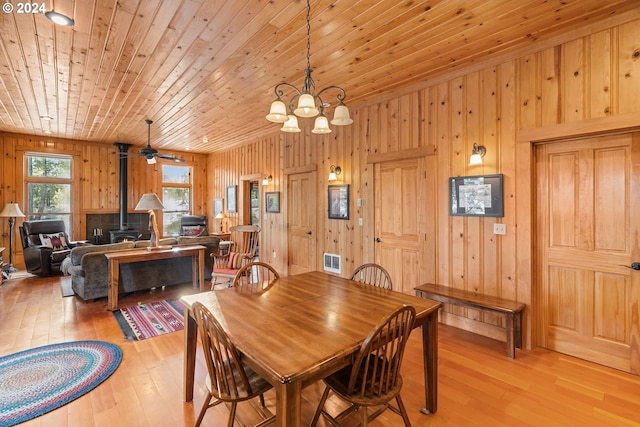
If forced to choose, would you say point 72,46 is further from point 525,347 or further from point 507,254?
point 525,347

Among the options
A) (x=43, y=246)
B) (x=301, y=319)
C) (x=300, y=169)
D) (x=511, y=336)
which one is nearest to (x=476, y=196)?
(x=511, y=336)

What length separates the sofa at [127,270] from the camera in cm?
414

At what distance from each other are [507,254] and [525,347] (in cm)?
93

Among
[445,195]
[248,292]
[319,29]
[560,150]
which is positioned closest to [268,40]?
[319,29]

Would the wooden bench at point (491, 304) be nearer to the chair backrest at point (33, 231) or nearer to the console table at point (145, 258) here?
the console table at point (145, 258)

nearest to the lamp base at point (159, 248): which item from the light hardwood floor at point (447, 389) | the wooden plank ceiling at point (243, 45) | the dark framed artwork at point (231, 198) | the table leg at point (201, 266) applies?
the table leg at point (201, 266)

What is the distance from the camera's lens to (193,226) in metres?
7.96

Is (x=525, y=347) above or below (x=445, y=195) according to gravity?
below

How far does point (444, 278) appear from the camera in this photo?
357cm

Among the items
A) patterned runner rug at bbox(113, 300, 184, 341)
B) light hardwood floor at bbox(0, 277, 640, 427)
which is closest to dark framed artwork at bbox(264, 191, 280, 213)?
patterned runner rug at bbox(113, 300, 184, 341)

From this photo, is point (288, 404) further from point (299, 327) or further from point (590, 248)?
point (590, 248)

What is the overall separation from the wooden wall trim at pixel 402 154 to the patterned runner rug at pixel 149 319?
329cm

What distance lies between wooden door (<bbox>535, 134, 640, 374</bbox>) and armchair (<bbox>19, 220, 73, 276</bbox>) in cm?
784

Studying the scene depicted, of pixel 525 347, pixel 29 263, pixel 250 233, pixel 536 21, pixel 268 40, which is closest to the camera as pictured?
pixel 536 21
